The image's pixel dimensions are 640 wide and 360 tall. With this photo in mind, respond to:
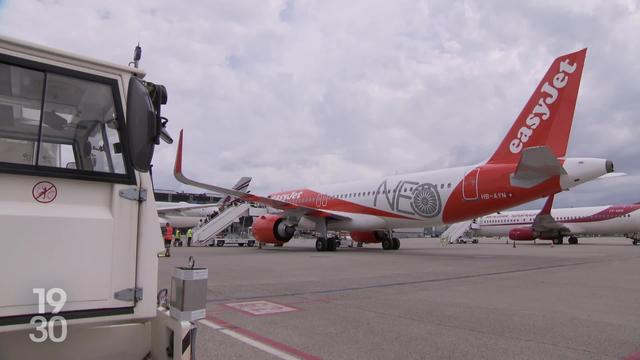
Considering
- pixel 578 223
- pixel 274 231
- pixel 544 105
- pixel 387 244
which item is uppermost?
pixel 544 105

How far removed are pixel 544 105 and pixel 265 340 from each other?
13.0 meters

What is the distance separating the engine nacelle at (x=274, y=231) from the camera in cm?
2191

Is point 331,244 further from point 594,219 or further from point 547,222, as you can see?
point 594,219

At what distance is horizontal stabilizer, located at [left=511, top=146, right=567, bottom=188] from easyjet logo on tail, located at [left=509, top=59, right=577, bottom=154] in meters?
1.21

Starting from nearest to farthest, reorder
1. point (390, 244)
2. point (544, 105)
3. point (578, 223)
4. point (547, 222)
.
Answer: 1. point (544, 105)
2. point (390, 244)
3. point (547, 222)
4. point (578, 223)

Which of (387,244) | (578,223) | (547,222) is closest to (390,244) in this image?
(387,244)

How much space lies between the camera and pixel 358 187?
21.2 metres

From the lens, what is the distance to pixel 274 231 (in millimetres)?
22000

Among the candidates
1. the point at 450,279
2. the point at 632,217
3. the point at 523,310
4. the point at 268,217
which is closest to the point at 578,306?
the point at 523,310

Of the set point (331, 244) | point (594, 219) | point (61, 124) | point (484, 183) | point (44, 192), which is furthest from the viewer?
point (594, 219)

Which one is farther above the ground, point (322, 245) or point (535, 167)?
point (535, 167)

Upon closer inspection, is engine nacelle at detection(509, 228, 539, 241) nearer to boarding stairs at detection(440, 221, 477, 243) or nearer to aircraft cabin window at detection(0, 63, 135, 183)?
boarding stairs at detection(440, 221, 477, 243)

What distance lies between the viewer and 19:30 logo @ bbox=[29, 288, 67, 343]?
191cm

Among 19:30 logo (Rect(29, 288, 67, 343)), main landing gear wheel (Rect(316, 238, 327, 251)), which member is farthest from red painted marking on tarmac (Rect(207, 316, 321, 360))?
main landing gear wheel (Rect(316, 238, 327, 251))
